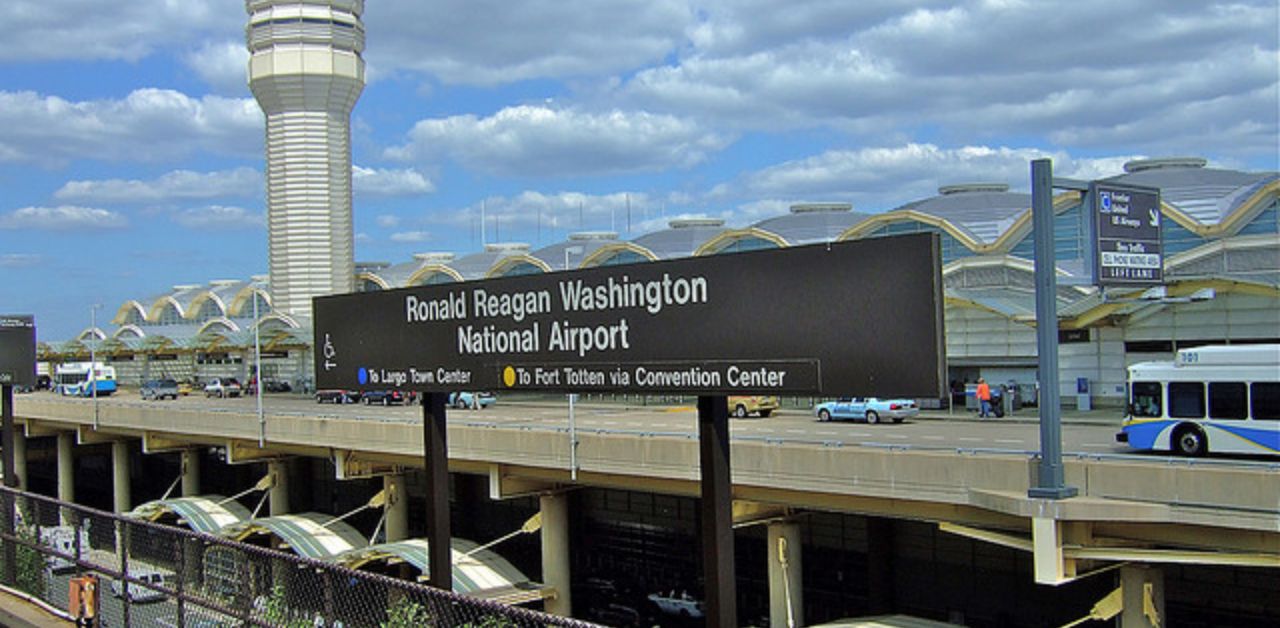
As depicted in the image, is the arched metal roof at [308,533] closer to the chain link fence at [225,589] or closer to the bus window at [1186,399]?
the chain link fence at [225,589]

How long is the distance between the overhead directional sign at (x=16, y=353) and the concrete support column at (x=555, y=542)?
11.8 m

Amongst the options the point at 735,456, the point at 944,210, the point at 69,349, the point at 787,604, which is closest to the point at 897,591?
the point at 787,604

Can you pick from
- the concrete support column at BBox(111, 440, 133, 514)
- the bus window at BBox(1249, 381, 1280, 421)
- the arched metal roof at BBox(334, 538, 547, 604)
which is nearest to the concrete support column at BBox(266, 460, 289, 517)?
the concrete support column at BBox(111, 440, 133, 514)

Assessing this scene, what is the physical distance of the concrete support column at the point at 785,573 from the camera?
24.1 meters

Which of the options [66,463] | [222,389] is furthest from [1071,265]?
[222,389]

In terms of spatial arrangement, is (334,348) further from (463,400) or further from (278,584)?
(463,400)

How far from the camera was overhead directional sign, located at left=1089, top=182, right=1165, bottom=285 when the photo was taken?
1738cm

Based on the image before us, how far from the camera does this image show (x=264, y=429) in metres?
38.2

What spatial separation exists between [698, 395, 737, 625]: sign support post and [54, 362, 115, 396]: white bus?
80900mm

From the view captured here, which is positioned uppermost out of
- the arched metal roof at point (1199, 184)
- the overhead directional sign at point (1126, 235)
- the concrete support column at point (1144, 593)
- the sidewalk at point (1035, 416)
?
the arched metal roof at point (1199, 184)

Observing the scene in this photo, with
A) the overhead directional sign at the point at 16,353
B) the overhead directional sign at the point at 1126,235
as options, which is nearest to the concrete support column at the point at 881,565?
the overhead directional sign at the point at 1126,235

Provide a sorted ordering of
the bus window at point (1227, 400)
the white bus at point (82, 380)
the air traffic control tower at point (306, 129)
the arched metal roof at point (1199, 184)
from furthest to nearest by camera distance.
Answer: the air traffic control tower at point (306, 129), the white bus at point (82, 380), the arched metal roof at point (1199, 184), the bus window at point (1227, 400)

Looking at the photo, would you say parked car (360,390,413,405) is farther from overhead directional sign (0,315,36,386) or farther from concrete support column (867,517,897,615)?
concrete support column (867,517,897,615)

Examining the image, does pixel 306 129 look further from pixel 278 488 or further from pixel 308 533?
pixel 308 533
